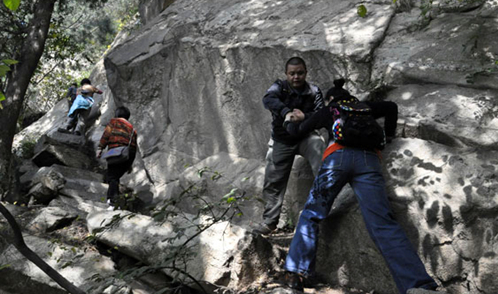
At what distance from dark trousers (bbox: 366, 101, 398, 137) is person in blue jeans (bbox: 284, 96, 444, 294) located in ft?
1.59

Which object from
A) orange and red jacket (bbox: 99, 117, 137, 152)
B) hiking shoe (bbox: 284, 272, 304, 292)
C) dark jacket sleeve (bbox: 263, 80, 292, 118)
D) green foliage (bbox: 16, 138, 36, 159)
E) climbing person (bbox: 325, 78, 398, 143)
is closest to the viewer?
hiking shoe (bbox: 284, 272, 304, 292)

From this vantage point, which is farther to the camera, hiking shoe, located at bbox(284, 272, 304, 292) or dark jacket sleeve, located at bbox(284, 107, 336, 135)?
dark jacket sleeve, located at bbox(284, 107, 336, 135)

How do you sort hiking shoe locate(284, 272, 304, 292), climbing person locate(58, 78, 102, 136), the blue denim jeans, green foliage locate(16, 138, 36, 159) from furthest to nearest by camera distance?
1. green foliage locate(16, 138, 36, 159)
2. climbing person locate(58, 78, 102, 136)
3. hiking shoe locate(284, 272, 304, 292)
4. the blue denim jeans

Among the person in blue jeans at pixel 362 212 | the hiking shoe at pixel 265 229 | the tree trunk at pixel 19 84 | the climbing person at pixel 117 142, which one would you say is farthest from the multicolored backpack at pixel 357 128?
the tree trunk at pixel 19 84

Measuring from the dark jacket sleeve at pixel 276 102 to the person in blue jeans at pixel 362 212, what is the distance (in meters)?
0.65

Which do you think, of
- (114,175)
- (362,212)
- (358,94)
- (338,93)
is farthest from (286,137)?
(114,175)

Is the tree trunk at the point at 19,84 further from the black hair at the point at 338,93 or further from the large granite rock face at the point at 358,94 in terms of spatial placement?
the black hair at the point at 338,93

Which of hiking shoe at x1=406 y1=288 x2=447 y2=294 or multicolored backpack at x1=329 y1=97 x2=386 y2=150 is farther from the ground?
multicolored backpack at x1=329 y1=97 x2=386 y2=150

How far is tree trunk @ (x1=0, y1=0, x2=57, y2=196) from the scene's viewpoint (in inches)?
315

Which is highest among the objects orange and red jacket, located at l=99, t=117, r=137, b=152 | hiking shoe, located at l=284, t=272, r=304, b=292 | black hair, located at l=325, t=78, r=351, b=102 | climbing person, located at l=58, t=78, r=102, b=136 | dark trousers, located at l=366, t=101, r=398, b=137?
black hair, located at l=325, t=78, r=351, b=102

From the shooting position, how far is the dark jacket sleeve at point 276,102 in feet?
16.1

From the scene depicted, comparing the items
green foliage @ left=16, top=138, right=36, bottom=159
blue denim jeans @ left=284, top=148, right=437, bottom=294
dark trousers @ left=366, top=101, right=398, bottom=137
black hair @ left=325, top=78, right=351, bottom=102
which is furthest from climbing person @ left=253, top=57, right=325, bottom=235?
green foliage @ left=16, top=138, right=36, bottom=159

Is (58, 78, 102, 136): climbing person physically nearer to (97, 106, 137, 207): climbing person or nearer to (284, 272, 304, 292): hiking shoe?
(97, 106, 137, 207): climbing person

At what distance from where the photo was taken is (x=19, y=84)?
27.2 feet
